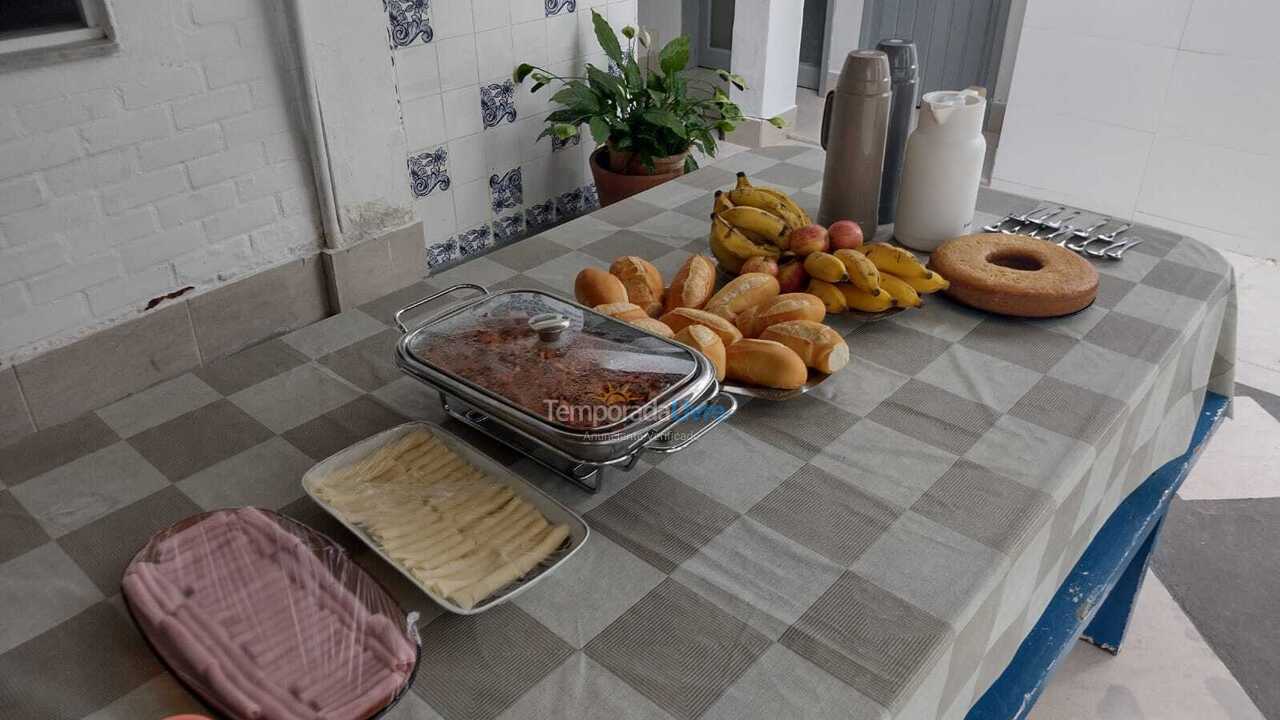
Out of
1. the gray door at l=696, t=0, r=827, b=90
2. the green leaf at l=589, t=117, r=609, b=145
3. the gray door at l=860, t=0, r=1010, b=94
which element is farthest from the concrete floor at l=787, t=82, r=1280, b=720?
the gray door at l=696, t=0, r=827, b=90

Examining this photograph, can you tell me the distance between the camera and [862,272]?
1.28m

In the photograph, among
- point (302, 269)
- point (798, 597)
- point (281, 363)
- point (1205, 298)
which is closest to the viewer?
point (798, 597)

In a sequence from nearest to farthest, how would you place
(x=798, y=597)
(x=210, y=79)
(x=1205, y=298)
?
(x=798, y=597)
(x=1205, y=298)
(x=210, y=79)

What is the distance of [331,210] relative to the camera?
2.21 m

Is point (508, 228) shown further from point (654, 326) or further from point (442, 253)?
point (654, 326)

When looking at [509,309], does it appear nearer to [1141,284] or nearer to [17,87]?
[1141,284]

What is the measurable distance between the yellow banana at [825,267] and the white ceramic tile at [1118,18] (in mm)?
2605

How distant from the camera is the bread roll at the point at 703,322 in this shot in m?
1.15

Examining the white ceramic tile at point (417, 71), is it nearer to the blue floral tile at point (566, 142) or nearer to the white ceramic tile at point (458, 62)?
the white ceramic tile at point (458, 62)

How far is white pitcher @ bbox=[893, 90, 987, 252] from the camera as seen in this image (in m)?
1.40

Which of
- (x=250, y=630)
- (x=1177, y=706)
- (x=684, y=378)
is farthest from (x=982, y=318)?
(x=250, y=630)

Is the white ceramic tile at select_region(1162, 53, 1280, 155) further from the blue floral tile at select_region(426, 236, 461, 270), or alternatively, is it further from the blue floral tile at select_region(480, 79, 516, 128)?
the blue floral tile at select_region(426, 236, 461, 270)

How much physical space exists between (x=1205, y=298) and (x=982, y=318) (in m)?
0.37

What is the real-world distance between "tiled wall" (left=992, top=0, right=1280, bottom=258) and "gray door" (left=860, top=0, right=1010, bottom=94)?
104 cm
